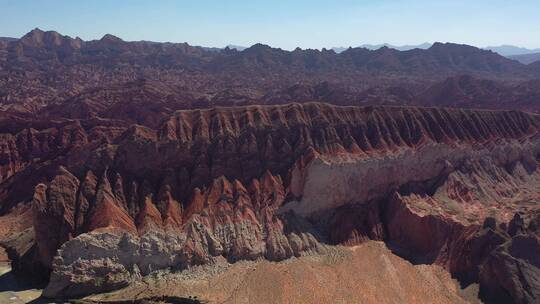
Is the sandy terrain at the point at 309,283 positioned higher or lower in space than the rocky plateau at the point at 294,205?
lower

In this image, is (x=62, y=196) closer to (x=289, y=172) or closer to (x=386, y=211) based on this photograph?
(x=289, y=172)

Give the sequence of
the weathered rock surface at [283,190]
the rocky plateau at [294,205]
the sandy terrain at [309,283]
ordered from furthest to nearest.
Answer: the weathered rock surface at [283,190], the rocky plateau at [294,205], the sandy terrain at [309,283]

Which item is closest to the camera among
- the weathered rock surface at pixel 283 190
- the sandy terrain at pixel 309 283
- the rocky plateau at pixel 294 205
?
the sandy terrain at pixel 309 283

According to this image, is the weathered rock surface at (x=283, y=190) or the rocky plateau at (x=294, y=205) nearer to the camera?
the rocky plateau at (x=294, y=205)

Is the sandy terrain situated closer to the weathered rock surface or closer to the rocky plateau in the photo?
the rocky plateau

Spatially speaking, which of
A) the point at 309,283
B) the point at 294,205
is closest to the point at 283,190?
the point at 294,205

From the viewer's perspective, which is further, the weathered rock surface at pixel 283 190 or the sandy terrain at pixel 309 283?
the weathered rock surface at pixel 283 190

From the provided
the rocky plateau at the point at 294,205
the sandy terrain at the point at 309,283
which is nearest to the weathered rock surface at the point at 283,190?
the rocky plateau at the point at 294,205

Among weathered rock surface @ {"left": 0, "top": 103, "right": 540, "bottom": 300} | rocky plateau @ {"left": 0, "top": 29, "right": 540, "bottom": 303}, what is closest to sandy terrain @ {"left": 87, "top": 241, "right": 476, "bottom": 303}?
rocky plateau @ {"left": 0, "top": 29, "right": 540, "bottom": 303}

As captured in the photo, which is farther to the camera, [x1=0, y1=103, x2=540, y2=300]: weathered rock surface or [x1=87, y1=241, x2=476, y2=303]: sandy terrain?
[x1=0, y1=103, x2=540, y2=300]: weathered rock surface

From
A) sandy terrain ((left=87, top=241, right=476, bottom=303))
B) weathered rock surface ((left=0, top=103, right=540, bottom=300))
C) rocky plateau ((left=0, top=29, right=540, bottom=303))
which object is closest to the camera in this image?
sandy terrain ((left=87, top=241, right=476, bottom=303))

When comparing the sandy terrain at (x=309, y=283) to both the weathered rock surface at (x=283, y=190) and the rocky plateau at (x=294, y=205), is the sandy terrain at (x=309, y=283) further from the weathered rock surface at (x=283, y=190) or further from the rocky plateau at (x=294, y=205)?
the weathered rock surface at (x=283, y=190)
